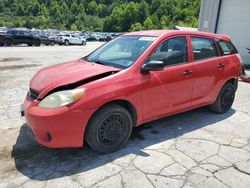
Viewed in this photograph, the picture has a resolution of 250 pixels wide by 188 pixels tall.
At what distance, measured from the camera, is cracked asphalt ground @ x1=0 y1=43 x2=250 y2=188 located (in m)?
3.04

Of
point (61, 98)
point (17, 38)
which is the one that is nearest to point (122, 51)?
point (61, 98)

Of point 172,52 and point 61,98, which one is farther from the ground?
point 172,52

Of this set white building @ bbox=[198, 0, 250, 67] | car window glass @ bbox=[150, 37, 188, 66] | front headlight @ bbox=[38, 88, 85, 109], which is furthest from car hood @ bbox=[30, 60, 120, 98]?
white building @ bbox=[198, 0, 250, 67]

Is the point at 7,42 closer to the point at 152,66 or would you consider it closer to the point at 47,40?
the point at 47,40

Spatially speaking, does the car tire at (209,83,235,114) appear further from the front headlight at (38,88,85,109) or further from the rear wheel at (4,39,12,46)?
the rear wheel at (4,39,12,46)

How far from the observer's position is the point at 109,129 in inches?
140

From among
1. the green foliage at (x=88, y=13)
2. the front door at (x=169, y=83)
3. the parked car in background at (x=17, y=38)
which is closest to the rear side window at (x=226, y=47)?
the front door at (x=169, y=83)

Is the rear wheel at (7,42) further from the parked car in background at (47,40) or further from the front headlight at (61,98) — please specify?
the front headlight at (61,98)

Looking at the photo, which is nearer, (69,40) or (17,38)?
(17,38)

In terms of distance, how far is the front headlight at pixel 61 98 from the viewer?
3113 millimetres

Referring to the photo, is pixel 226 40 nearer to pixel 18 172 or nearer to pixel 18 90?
pixel 18 172

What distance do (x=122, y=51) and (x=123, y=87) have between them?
38.1 inches

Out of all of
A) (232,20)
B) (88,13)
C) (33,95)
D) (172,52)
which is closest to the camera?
(33,95)

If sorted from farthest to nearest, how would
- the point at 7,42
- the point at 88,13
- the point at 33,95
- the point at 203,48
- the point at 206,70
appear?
the point at 88,13, the point at 7,42, the point at 203,48, the point at 206,70, the point at 33,95
